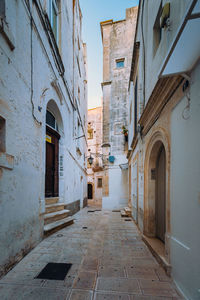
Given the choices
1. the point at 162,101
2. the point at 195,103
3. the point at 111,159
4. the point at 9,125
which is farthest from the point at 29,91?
the point at 111,159

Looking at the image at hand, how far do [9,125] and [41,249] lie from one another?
2710 millimetres

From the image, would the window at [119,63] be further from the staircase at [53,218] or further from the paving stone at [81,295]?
the paving stone at [81,295]

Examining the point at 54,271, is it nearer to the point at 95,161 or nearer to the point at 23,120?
the point at 23,120

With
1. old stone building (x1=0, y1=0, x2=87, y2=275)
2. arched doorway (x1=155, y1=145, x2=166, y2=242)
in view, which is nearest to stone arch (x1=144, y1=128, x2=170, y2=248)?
arched doorway (x1=155, y1=145, x2=166, y2=242)

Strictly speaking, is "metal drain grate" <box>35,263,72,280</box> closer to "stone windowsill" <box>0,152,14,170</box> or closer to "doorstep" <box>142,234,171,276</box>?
"doorstep" <box>142,234,171,276</box>

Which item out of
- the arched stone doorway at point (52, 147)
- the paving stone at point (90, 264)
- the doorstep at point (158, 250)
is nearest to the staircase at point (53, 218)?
the arched stone doorway at point (52, 147)

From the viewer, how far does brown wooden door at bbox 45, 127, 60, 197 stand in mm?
5484

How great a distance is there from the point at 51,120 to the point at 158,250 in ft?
17.3

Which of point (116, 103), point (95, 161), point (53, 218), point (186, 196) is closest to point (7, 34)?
point (186, 196)

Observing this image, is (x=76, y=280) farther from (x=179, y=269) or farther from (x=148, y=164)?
(x=148, y=164)

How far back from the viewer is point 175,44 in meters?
1.63

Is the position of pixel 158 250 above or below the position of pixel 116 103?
below

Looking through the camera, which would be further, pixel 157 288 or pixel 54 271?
pixel 54 271

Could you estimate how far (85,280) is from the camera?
7.30ft
